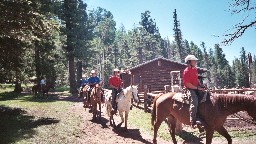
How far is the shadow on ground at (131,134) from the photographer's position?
43.7 ft

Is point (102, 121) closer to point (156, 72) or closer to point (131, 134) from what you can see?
point (131, 134)

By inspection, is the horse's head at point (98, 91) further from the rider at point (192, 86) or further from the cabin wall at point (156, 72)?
the cabin wall at point (156, 72)

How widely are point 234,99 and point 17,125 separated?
10.9 m

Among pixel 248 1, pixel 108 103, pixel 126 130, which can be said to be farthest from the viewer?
pixel 108 103

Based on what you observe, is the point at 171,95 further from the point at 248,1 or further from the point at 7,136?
the point at 7,136

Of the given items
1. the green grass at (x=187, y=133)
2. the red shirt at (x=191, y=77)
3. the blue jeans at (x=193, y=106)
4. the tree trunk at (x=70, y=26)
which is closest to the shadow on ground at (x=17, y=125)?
the green grass at (x=187, y=133)

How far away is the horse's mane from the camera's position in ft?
30.4

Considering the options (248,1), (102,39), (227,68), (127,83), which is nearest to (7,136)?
(248,1)

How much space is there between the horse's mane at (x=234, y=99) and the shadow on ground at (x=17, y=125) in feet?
26.3

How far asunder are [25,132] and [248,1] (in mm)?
10675

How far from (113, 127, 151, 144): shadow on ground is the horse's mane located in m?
4.40

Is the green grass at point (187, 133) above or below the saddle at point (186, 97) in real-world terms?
below

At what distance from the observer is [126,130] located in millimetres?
15023

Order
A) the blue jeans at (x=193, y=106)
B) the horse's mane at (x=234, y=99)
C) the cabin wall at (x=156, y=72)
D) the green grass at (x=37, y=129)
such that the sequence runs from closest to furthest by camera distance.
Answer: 1. the horse's mane at (x=234, y=99)
2. the blue jeans at (x=193, y=106)
3. the green grass at (x=37, y=129)
4. the cabin wall at (x=156, y=72)
